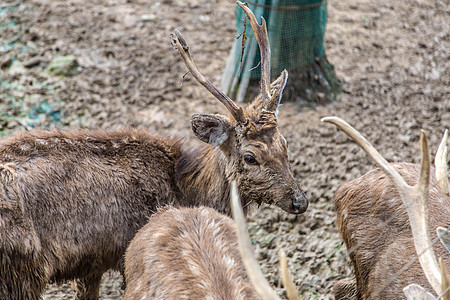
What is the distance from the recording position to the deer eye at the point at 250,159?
4.67 m

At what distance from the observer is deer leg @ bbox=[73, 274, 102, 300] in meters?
4.87

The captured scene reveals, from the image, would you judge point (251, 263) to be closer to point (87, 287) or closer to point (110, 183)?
point (110, 183)

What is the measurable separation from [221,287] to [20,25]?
7123 mm

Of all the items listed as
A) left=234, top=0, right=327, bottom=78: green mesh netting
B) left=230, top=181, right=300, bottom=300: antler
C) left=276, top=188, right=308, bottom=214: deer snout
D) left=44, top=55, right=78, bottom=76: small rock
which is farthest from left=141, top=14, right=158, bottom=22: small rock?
left=230, top=181, right=300, bottom=300: antler

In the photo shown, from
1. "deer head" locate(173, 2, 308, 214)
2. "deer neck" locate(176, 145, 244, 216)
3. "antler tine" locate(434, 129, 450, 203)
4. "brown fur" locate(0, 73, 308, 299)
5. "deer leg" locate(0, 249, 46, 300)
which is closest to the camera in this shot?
"deer leg" locate(0, 249, 46, 300)

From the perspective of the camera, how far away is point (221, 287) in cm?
320

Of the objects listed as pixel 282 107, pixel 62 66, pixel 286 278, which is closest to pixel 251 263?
pixel 286 278

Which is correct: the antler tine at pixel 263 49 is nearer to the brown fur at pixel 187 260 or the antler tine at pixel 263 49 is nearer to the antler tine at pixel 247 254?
the brown fur at pixel 187 260

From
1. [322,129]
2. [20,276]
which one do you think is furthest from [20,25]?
[20,276]

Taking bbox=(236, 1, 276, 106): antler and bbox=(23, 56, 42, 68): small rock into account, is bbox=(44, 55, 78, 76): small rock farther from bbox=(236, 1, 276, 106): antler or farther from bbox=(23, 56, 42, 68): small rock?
bbox=(236, 1, 276, 106): antler

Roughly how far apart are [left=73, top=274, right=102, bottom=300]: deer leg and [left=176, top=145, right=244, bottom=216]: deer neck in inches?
41.3

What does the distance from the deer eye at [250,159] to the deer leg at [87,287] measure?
165 cm

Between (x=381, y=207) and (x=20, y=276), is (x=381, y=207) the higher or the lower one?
the higher one

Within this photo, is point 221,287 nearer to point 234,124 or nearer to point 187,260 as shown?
point 187,260
